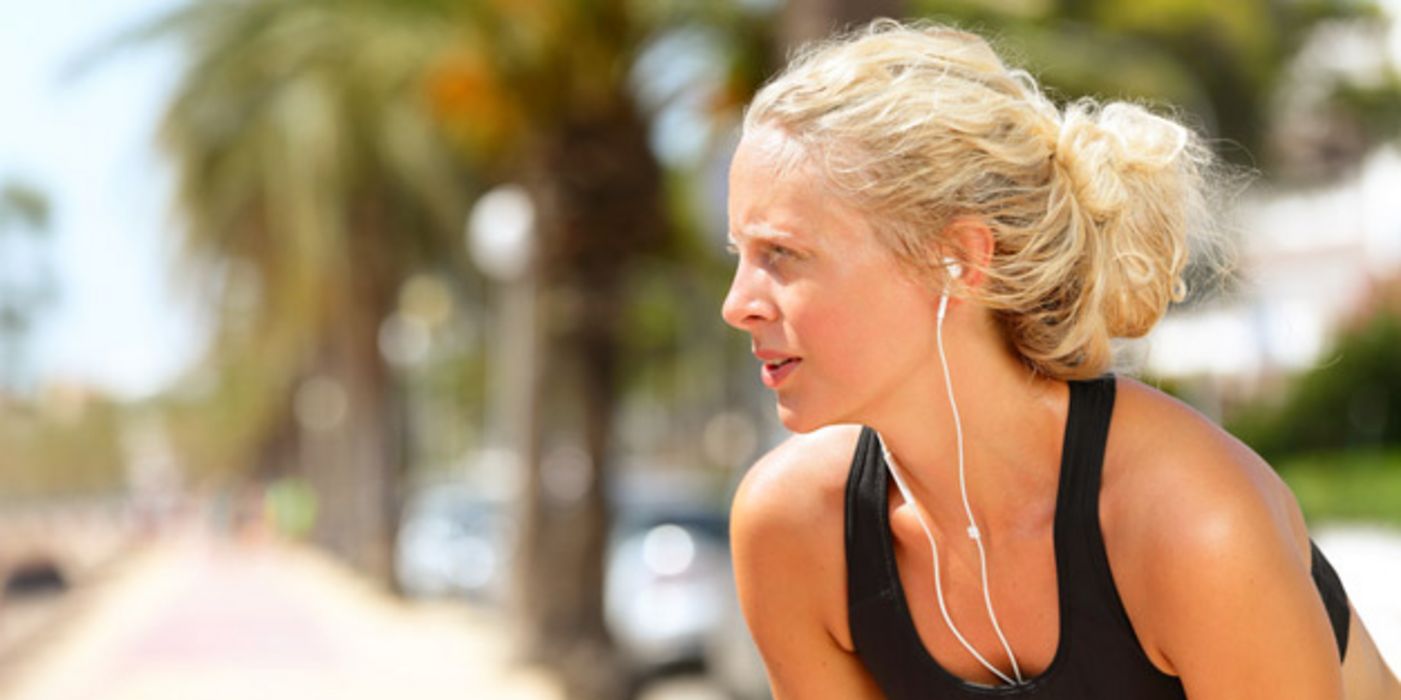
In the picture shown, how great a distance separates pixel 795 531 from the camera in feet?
7.33

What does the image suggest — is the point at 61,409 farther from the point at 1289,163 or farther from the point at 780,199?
the point at 780,199

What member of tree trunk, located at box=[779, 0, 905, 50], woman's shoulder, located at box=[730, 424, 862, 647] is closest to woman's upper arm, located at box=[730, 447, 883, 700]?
woman's shoulder, located at box=[730, 424, 862, 647]

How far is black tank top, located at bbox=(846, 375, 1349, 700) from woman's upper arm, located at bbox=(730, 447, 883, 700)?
3cm

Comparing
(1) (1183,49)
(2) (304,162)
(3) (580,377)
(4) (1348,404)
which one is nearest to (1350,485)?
(4) (1348,404)

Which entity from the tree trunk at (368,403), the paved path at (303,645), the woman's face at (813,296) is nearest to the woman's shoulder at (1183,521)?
the woman's face at (813,296)

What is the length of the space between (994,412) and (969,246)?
0.69 ft

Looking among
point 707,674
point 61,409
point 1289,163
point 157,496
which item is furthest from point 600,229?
point 157,496

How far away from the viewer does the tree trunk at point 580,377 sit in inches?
484

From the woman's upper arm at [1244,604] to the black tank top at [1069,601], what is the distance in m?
0.09

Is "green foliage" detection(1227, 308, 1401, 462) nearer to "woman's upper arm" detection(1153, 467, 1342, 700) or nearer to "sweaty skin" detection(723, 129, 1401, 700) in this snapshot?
"sweaty skin" detection(723, 129, 1401, 700)

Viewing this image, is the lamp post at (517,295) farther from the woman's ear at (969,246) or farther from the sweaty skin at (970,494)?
the woman's ear at (969,246)

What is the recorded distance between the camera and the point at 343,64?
1653 cm

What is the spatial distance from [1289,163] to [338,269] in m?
19.8

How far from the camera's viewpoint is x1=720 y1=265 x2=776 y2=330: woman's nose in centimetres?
208
